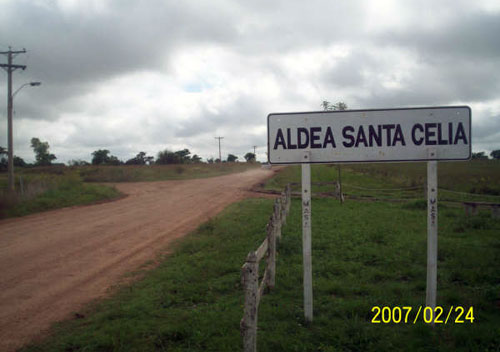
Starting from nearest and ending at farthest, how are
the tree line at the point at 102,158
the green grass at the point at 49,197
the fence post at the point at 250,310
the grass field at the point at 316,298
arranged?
the fence post at the point at 250,310 < the grass field at the point at 316,298 < the green grass at the point at 49,197 < the tree line at the point at 102,158

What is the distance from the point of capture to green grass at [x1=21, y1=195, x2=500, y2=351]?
416 cm

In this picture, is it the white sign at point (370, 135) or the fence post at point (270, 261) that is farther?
the fence post at point (270, 261)

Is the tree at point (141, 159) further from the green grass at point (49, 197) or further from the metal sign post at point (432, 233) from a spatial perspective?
the metal sign post at point (432, 233)

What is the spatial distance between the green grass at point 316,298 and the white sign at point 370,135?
1880mm

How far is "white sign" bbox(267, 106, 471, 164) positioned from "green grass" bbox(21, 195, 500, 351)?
1.88 m

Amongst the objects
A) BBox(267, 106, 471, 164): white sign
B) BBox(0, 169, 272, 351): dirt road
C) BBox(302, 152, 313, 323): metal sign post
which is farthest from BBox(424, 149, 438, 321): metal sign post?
BBox(0, 169, 272, 351): dirt road

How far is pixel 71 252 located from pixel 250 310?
23.4ft

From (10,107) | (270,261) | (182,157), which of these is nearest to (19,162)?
(182,157)

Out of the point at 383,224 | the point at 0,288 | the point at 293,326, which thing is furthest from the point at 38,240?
the point at 383,224

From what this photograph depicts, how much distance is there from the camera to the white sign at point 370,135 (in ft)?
13.8
